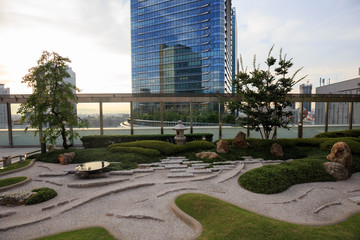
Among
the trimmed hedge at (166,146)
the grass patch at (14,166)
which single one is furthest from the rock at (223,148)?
the grass patch at (14,166)

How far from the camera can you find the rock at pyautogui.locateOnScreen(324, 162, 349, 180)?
898 centimetres

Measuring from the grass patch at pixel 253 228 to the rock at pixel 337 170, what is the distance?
406cm

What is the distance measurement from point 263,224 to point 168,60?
8045 cm

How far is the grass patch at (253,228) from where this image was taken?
14.5 feet

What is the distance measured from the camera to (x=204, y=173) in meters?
9.89

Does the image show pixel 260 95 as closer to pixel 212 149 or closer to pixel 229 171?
pixel 212 149

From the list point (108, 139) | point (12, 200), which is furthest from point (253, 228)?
point (108, 139)

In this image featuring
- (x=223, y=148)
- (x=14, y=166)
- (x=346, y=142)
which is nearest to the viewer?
(x=14, y=166)

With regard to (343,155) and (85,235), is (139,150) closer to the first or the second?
(85,235)

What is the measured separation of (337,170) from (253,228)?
25.0 ft

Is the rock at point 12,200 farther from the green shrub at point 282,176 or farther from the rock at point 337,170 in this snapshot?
the rock at point 337,170

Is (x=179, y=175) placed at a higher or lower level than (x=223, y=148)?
lower

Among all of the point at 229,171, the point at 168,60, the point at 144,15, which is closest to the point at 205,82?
the point at 168,60

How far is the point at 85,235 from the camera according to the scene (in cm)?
479
